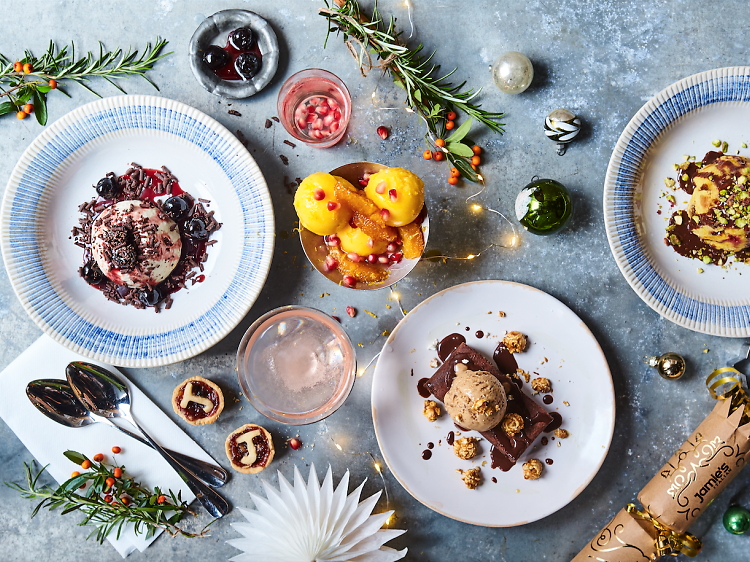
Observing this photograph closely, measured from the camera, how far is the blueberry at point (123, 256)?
197 cm

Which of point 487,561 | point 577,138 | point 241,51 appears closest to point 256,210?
point 241,51

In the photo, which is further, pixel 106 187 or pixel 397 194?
pixel 106 187

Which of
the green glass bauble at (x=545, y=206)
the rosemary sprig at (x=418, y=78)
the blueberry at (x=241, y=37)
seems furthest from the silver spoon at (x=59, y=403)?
the green glass bauble at (x=545, y=206)

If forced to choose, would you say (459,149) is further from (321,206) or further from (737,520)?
(737,520)

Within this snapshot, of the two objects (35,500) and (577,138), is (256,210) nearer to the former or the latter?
(577,138)

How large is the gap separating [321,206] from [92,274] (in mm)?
1111

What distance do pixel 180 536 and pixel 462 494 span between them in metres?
1.28

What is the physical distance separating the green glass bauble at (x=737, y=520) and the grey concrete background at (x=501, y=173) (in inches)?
3.5

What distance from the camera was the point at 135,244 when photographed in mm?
2008

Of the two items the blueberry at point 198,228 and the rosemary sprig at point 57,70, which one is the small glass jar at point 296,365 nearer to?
the blueberry at point 198,228

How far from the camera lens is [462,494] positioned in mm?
Result: 2064

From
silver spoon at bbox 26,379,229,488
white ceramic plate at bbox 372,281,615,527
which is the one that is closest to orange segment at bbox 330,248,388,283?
white ceramic plate at bbox 372,281,615,527

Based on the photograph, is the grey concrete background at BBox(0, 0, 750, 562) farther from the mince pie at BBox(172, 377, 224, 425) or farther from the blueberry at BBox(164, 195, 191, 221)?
the blueberry at BBox(164, 195, 191, 221)

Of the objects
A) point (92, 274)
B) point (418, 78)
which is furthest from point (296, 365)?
point (418, 78)
